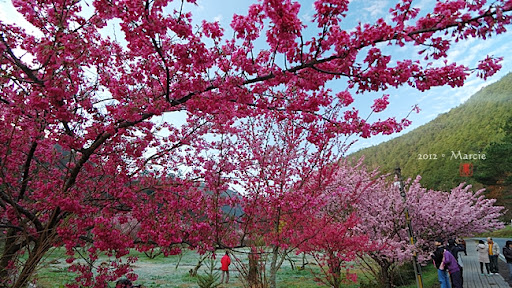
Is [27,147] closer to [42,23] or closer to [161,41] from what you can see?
[42,23]

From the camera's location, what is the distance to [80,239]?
4492 mm

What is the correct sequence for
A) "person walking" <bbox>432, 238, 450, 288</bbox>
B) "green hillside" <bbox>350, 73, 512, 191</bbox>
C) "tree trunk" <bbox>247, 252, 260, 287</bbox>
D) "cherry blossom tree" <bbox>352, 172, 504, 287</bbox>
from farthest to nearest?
"green hillside" <bbox>350, 73, 512, 191</bbox> < "cherry blossom tree" <bbox>352, 172, 504, 287</bbox> < "person walking" <bbox>432, 238, 450, 288</bbox> < "tree trunk" <bbox>247, 252, 260, 287</bbox>

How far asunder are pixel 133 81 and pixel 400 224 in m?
11.1

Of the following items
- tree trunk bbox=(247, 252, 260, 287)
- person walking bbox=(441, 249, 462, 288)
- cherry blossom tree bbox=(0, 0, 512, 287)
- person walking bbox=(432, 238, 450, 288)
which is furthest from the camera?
person walking bbox=(432, 238, 450, 288)

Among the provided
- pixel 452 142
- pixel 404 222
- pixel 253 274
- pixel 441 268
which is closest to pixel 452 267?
pixel 441 268

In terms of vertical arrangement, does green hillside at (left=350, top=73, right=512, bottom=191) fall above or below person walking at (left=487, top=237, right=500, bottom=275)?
above

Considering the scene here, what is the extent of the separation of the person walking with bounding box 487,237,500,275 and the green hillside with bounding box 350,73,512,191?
1153 inches

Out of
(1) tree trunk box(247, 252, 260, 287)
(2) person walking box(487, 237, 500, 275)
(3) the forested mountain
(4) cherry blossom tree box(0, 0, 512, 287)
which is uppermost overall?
(3) the forested mountain


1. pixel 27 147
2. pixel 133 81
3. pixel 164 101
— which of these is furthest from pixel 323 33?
pixel 27 147

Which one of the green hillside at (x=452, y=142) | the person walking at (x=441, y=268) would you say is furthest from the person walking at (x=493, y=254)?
the green hillside at (x=452, y=142)

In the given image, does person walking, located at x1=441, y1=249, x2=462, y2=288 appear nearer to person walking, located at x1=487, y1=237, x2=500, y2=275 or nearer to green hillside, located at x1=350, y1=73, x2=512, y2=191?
person walking, located at x1=487, y1=237, x2=500, y2=275

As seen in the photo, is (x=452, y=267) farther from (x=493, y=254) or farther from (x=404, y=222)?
(x=493, y=254)

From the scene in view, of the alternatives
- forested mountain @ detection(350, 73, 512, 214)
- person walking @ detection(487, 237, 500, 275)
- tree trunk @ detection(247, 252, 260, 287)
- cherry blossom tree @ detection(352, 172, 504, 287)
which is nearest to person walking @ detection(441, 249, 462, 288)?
cherry blossom tree @ detection(352, 172, 504, 287)

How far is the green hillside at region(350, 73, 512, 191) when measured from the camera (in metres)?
49.3
